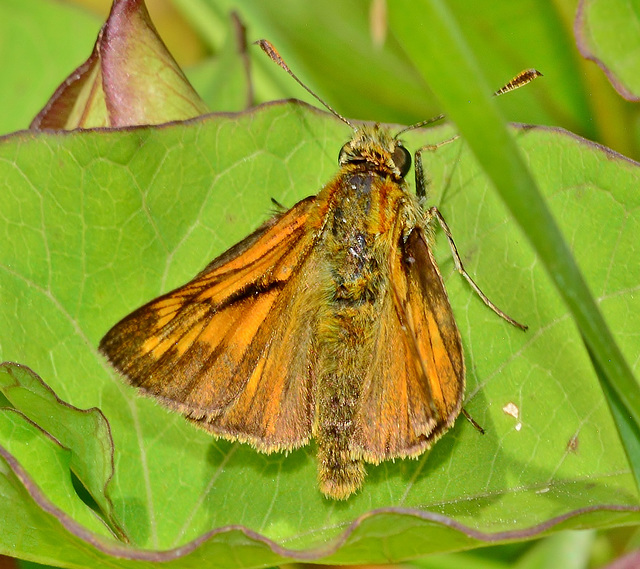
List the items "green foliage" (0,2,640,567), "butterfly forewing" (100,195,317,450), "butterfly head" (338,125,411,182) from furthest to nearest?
"butterfly head" (338,125,411,182)
"butterfly forewing" (100,195,317,450)
"green foliage" (0,2,640,567)

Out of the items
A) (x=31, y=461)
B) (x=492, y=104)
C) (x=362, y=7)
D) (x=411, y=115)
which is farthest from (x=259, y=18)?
(x=492, y=104)

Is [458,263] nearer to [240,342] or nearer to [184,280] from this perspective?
[240,342]

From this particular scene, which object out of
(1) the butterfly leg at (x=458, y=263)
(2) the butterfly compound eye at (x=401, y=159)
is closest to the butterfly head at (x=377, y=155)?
(2) the butterfly compound eye at (x=401, y=159)

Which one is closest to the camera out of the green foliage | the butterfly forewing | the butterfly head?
the green foliage

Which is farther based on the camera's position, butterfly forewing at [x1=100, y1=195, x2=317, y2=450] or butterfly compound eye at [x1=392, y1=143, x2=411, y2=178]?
butterfly compound eye at [x1=392, y1=143, x2=411, y2=178]

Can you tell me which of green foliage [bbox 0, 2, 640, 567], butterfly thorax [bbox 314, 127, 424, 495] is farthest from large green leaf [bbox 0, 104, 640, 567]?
butterfly thorax [bbox 314, 127, 424, 495]

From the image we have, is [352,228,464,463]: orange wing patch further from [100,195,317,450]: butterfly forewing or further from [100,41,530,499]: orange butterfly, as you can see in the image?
[100,195,317,450]: butterfly forewing

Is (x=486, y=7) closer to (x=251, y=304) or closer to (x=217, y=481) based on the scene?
(x=251, y=304)
